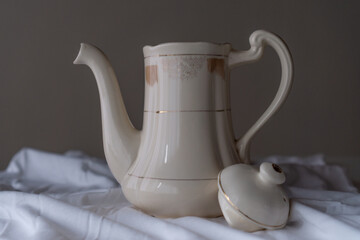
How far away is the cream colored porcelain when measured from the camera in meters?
0.56

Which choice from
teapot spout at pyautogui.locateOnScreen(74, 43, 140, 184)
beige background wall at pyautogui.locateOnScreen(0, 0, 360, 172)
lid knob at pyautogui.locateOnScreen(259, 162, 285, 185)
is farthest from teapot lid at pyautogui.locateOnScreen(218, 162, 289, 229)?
beige background wall at pyautogui.locateOnScreen(0, 0, 360, 172)

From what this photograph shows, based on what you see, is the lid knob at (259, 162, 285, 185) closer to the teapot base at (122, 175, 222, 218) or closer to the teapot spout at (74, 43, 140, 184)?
the teapot base at (122, 175, 222, 218)

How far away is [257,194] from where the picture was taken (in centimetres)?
50

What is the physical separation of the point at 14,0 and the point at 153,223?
141cm

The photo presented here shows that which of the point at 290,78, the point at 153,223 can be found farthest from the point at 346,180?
the point at 153,223

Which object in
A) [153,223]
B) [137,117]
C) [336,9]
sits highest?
[336,9]

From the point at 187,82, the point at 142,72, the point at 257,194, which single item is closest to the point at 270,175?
the point at 257,194

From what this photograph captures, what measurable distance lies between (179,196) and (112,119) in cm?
15

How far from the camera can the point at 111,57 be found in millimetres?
1760

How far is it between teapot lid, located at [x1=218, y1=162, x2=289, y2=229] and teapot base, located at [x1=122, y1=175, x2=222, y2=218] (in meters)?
0.04

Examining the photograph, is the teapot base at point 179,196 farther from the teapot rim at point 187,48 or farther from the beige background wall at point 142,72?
the beige background wall at point 142,72

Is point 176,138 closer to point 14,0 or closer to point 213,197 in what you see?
point 213,197

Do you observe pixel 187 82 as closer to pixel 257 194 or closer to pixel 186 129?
pixel 186 129

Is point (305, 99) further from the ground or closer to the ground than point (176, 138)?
closer to the ground
